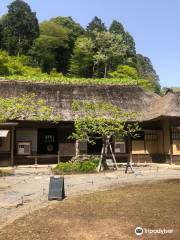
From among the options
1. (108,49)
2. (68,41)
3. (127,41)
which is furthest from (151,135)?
(68,41)

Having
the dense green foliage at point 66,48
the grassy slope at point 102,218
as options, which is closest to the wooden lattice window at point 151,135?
the grassy slope at point 102,218

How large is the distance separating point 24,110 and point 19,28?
51.4 m

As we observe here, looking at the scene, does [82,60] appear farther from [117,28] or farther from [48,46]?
[117,28]

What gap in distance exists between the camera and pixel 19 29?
7150cm

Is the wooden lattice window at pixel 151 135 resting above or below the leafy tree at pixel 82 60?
below

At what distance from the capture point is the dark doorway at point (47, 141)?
2989 cm

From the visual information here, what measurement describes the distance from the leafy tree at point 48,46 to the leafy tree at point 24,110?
40.8 meters

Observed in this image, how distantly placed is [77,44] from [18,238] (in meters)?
60.9

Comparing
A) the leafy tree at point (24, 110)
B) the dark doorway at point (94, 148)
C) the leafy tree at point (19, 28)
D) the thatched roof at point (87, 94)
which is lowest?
the dark doorway at point (94, 148)

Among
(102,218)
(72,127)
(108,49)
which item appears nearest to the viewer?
(102,218)

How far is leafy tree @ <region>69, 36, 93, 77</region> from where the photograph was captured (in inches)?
2469

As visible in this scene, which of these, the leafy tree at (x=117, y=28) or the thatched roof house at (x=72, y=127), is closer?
the thatched roof house at (x=72, y=127)

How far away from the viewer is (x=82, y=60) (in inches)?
2520

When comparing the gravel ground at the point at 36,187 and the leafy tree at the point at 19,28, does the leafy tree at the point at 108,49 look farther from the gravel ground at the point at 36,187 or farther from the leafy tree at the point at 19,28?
the gravel ground at the point at 36,187
